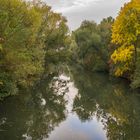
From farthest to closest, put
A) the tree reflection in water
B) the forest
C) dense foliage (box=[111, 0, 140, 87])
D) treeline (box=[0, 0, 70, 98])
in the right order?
dense foliage (box=[111, 0, 140, 87]) < the forest < treeline (box=[0, 0, 70, 98]) < the tree reflection in water

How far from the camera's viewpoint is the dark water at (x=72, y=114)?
31.5 metres

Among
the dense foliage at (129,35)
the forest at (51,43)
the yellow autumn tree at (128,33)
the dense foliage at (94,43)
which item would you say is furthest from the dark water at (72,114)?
the dense foliage at (94,43)

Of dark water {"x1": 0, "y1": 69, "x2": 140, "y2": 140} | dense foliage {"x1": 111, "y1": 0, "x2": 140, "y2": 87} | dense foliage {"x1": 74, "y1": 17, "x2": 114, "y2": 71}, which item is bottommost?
dark water {"x1": 0, "y1": 69, "x2": 140, "y2": 140}

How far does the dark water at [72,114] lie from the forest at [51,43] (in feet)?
6.75

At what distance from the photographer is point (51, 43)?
246 feet

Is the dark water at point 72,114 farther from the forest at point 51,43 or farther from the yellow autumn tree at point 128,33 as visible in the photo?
the yellow autumn tree at point 128,33

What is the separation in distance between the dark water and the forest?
206 centimetres

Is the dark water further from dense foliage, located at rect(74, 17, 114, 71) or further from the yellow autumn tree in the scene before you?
dense foliage, located at rect(74, 17, 114, 71)

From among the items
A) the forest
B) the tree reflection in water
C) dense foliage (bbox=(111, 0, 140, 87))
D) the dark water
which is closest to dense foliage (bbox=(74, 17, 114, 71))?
the forest

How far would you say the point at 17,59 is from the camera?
131 feet

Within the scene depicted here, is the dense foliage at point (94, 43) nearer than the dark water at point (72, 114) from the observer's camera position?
No

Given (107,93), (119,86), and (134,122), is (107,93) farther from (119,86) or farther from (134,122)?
(134,122)

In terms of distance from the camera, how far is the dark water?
31.5 metres

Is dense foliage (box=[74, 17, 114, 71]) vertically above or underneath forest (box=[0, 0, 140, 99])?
above
